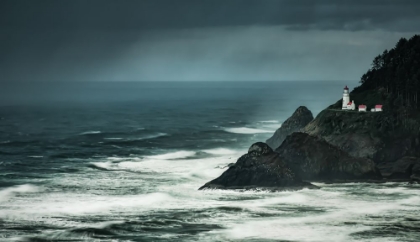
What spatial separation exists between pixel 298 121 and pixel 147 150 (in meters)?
33.1

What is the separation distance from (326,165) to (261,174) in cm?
1066

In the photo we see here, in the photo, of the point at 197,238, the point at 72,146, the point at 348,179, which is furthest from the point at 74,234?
the point at 72,146

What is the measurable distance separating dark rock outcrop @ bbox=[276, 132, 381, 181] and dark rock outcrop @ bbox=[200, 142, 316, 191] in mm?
4345

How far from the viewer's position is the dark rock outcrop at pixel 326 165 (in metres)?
104

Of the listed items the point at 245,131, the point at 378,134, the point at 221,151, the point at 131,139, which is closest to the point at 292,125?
the point at 221,151

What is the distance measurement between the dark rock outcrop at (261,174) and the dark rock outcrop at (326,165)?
14.3 feet

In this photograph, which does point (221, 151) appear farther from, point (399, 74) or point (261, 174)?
point (261, 174)

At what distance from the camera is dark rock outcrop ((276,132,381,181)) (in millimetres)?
104250

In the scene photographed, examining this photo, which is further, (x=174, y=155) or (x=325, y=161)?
(x=174, y=155)

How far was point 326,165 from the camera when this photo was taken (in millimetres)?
104312

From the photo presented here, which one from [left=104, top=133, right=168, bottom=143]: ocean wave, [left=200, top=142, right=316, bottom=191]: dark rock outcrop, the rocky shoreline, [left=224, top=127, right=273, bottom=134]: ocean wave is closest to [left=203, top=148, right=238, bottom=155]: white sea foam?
the rocky shoreline

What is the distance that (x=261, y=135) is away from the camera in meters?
177

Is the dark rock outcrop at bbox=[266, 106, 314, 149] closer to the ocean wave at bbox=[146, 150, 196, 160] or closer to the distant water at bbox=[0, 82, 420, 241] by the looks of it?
the distant water at bbox=[0, 82, 420, 241]

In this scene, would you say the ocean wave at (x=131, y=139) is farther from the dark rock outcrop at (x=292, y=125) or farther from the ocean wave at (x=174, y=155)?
the dark rock outcrop at (x=292, y=125)
